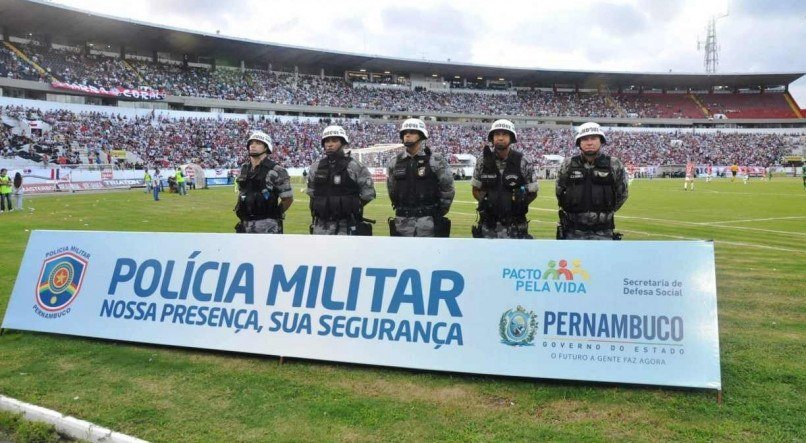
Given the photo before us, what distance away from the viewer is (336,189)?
6.66 m

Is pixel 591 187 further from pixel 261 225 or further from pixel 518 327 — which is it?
pixel 261 225

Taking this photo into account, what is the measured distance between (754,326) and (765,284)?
2677mm

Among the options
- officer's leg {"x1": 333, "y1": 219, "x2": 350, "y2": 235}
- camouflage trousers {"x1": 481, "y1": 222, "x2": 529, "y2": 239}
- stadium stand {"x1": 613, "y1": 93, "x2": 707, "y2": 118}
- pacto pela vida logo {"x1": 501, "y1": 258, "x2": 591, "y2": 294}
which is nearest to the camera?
pacto pela vida logo {"x1": 501, "y1": 258, "x2": 591, "y2": 294}

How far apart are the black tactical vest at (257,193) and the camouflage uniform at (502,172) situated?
2.77 m

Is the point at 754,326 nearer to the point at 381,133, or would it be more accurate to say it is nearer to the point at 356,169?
the point at 356,169

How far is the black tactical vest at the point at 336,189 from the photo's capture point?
6.64 m

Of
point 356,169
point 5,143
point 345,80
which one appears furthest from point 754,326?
point 345,80

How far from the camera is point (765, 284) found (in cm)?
804

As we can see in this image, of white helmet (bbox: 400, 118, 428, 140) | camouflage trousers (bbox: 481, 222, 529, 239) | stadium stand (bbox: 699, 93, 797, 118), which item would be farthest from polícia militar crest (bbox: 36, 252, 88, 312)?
stadium stand (bbox: 699, 93, 797, 118)

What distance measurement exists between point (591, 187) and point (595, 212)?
31cm

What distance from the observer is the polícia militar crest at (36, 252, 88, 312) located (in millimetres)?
5910

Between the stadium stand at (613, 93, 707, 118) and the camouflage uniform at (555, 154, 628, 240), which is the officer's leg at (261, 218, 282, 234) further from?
the stadium stand at (613, 93, 707, 118)

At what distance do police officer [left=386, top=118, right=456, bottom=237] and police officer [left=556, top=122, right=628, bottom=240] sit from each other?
1.44 meters

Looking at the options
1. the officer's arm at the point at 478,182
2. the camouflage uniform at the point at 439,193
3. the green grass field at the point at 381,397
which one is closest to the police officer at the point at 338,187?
the camouflage uniform at the point at 439,193
